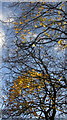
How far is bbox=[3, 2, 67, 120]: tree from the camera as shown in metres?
2.06

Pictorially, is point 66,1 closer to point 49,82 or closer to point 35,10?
point 35,10

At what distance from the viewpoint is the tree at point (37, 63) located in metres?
2.06

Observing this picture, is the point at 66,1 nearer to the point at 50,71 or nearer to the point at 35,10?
the point at 35,10

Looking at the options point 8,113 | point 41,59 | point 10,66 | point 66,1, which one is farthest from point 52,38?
point 8,113

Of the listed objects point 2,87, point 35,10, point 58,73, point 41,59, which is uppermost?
point 35,10

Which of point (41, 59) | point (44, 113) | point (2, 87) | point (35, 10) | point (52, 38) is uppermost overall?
point (35, 10)

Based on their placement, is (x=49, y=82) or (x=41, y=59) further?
(x=41, y=59)

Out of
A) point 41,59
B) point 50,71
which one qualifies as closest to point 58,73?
point 50,71

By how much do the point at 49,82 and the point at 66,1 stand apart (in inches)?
38.4

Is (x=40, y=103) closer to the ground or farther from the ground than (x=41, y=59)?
closer to the ground

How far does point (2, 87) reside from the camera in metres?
2.05

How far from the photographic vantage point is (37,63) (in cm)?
218

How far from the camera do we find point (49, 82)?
1.97 meters

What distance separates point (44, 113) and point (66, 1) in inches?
53.0
